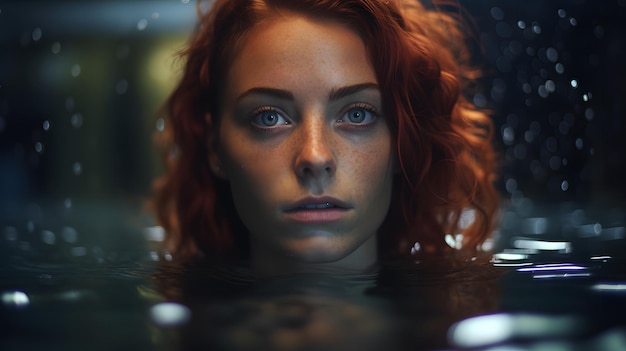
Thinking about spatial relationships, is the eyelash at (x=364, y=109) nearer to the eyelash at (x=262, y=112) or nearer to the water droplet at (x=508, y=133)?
the eyelash at (x=262, y=112)

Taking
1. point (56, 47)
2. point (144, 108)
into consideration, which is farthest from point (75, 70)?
point (144, 108)

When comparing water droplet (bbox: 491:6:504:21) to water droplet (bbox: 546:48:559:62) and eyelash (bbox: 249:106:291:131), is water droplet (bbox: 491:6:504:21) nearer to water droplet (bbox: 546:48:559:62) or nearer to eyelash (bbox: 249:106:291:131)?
water droplet (bbox: 546:48:559:62)

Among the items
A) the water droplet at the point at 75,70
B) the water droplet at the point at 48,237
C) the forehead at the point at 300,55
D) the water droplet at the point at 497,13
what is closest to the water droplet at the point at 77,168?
the water droplet at the point at 75,70

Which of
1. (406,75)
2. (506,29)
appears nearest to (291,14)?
(406,75)

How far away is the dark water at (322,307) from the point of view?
84cm

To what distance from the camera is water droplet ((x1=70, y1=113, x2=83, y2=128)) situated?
6.66 m

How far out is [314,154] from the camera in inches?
49.4

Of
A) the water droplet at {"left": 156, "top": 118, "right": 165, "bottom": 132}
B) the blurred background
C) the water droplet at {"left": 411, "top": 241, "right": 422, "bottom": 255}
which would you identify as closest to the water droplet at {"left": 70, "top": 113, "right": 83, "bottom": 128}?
the blurred background

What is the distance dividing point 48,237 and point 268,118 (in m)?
1.48

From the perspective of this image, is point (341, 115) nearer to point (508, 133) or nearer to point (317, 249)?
point (317, 249)

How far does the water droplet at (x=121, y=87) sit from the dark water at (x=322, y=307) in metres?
5.51

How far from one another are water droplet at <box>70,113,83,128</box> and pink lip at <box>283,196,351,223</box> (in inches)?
228

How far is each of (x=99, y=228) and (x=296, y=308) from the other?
2413 millimetres

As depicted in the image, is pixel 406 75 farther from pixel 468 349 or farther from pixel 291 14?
pixel 468 349
